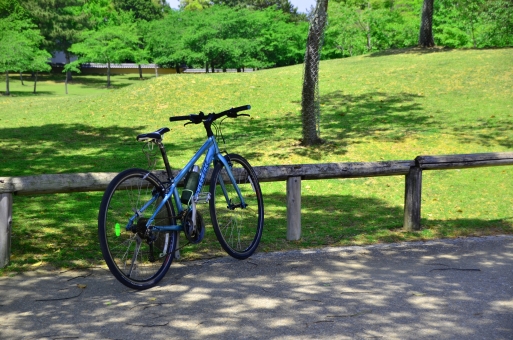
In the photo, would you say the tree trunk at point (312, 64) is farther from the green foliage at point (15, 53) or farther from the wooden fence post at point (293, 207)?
the green foliage at point (15, 53)

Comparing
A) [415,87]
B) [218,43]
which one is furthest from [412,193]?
[218,43]

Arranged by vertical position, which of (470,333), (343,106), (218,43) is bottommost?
(470,333)

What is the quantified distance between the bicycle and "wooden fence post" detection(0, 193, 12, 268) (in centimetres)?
94

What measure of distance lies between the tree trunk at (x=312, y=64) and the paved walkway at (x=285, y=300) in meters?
7.81

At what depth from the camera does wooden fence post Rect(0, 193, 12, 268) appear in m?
5.47

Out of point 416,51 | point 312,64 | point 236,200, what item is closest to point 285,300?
point 236,200

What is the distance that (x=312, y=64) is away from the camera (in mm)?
13375

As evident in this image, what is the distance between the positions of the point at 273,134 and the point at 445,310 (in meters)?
11.9

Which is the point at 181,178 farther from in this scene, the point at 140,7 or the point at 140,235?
the point at 140,7

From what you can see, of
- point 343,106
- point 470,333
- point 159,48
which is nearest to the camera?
point 470,333

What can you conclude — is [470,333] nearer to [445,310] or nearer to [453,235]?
[445,310]

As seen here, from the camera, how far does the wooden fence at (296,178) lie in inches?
219

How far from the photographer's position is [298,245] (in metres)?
6.66

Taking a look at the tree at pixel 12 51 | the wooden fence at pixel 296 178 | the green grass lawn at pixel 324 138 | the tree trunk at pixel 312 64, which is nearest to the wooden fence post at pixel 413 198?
the wooden fence at pixel 296 178
